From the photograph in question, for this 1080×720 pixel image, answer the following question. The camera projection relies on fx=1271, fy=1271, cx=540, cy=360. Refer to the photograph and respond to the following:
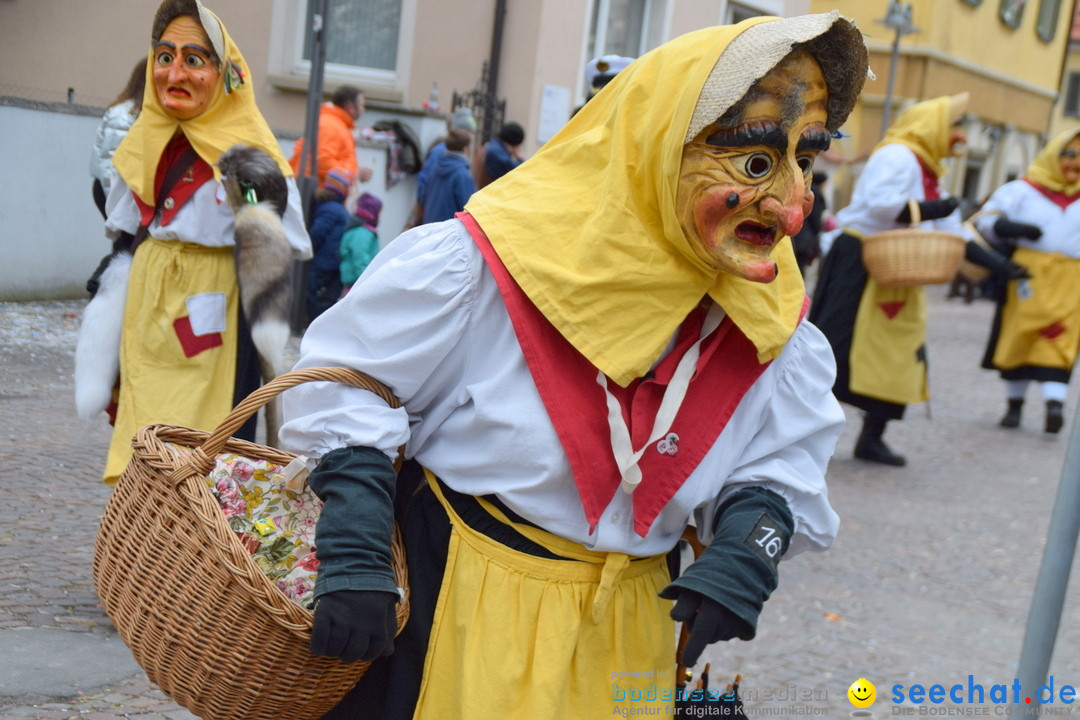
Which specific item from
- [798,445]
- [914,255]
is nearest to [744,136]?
[798,445]

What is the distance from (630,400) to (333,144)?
811 cm

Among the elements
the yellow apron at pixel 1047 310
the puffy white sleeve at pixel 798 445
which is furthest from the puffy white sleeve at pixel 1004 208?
the puffy white sleeve at pixel 798 445

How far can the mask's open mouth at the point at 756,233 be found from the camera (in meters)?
2.03

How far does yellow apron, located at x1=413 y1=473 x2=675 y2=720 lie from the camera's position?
205cm

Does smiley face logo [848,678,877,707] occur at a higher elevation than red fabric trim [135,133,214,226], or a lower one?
lower

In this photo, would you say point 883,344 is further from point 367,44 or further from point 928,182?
point 367,44

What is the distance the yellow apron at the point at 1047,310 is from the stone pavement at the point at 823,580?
79 centimetres

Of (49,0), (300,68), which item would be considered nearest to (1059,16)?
(300,68)

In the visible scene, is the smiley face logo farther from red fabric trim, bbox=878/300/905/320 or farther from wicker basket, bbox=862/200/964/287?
red fabric trim, bbox=878/300/905/320

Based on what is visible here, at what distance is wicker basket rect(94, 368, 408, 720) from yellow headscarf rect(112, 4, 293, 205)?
2301mm

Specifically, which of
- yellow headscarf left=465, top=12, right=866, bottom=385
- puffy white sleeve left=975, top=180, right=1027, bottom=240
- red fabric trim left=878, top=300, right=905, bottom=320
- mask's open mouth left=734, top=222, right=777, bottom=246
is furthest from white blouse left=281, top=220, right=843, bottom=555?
puffy white sleeve left=975, top=180, right=1027, bottom=240

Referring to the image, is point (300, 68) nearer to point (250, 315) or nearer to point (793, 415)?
point (250, 315)

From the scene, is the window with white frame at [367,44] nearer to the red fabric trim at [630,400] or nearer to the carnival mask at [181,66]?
the carnival mask at [181,66]

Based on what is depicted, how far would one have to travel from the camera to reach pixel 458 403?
2.09m
